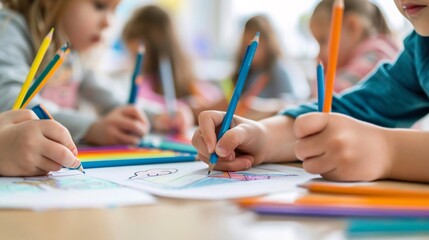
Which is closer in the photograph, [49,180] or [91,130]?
[49,180]

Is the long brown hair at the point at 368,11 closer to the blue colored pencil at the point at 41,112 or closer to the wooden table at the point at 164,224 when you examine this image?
the blue colored pencil at the point at 41,112

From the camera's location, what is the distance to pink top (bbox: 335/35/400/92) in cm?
121

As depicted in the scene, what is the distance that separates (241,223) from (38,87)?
328 mm

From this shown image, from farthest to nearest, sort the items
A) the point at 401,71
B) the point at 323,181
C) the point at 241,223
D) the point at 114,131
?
the point at 114,131 < the point at 401,71 < the point at 323,181 < the point at 241,223

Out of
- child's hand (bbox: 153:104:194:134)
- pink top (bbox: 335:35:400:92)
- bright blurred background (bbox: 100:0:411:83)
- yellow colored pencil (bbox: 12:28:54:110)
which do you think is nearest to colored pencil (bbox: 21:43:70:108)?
yellow colored pencil (bbox: 12:28:54:110)

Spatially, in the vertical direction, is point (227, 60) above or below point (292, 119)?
below

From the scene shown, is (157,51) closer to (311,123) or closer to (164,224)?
(311,123)

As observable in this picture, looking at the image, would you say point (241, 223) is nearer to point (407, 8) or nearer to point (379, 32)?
point (407, 8)

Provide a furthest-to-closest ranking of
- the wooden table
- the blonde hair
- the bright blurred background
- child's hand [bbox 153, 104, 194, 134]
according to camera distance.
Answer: the bright blurred background, child's hand [bbox 153, 104, 194, 134], the blonde hair, the wooden table

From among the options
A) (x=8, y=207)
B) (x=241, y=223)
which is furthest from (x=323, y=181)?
(x=8, y=207)

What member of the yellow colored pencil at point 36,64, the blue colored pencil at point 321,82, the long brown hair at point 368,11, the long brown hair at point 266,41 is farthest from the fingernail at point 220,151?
the long brown hair at point 266,41

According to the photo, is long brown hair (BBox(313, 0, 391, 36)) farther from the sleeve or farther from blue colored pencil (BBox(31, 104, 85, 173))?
blue colored pencil (BBox(31, 104, 85, 173))

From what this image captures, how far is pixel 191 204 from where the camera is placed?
0.40m

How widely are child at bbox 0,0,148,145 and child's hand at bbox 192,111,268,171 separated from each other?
295 mm
